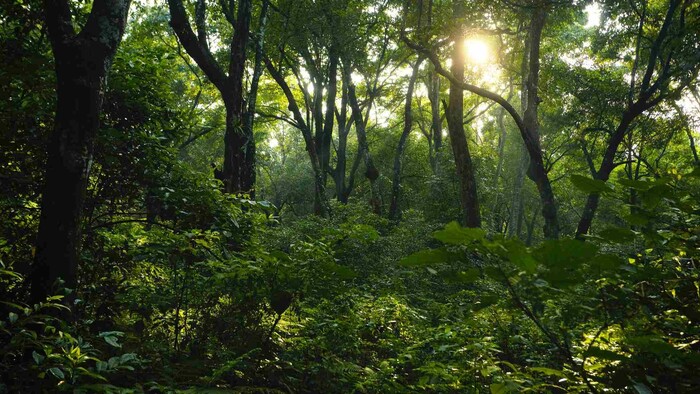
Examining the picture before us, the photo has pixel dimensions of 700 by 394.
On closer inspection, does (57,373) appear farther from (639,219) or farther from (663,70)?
(663,70)

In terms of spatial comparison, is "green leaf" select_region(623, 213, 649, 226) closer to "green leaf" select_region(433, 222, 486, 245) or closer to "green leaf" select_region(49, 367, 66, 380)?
"green leaf" select_region(433, 222, 486, 245)

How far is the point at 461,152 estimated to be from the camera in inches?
440

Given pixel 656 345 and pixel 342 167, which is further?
pixel 342 167

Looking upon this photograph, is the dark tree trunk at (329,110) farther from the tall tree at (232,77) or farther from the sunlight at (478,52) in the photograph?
the tall tree at (232,77)

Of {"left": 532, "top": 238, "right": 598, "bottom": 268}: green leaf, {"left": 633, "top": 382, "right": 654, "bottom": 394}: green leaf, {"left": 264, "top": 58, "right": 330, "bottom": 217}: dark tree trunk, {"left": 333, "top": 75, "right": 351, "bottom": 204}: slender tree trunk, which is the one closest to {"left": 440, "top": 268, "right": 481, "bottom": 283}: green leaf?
{"left": 532, "top": 238, "right": 598, "bottom": 268}: green leaf

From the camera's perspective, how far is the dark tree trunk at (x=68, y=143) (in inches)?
130

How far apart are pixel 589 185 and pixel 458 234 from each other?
1.65 ft

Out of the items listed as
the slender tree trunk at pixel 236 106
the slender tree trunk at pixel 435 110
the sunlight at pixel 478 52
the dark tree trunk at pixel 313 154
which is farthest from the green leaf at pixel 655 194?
the slender tree trunk at pixel 435 110

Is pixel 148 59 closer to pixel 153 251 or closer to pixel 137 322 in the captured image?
pixel 153 251

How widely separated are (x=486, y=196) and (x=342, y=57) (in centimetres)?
829

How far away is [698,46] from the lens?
1384 centimetres

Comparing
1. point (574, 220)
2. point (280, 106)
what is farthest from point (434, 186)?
point (574, 220)

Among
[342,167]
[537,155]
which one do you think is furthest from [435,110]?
[537,155]

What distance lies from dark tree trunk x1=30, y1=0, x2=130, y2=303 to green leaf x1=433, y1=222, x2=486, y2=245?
2.86 metres
